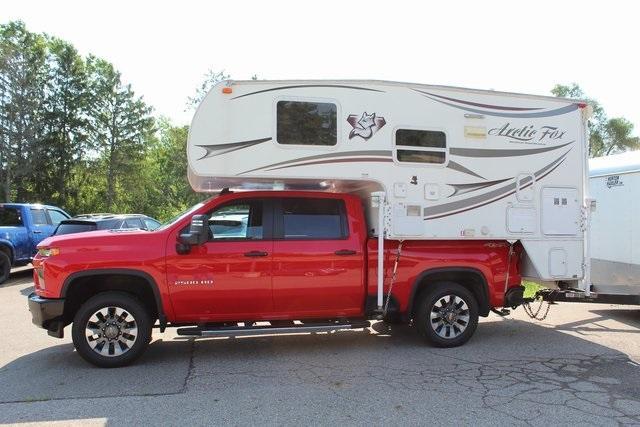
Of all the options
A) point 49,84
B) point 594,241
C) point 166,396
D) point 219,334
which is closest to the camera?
point 166,396

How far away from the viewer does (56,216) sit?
1503cm

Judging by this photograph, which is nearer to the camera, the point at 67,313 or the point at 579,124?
the point at 67,313

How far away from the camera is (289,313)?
6.16 metres

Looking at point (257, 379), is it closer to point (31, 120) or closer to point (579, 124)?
point (579, 124)

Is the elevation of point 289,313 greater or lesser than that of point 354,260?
lesser

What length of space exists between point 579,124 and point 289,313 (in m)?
4.51

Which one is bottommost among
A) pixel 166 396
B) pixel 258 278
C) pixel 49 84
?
pixel 166 396

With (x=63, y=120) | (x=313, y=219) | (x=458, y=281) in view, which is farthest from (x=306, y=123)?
(x=63, y=120)

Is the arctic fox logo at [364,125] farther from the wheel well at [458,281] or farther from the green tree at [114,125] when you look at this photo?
the green tree at [114,125]

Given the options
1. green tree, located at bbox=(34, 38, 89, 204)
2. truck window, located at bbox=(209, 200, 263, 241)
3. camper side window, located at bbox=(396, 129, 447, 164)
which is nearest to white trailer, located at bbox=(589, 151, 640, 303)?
camper side window, located at bbox=(396, 129, 447, 164)

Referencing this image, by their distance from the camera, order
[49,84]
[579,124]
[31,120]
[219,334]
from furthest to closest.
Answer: [49,84], [31,120], [579,124], [219,334]

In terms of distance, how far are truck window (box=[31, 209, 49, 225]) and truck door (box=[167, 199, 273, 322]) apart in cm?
983

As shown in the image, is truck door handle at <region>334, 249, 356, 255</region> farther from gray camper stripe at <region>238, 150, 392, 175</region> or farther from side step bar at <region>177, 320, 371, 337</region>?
gray camper stripe at <region>238, 150, 392, 175</region>

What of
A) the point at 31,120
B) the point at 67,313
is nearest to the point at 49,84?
the point at 31,120
